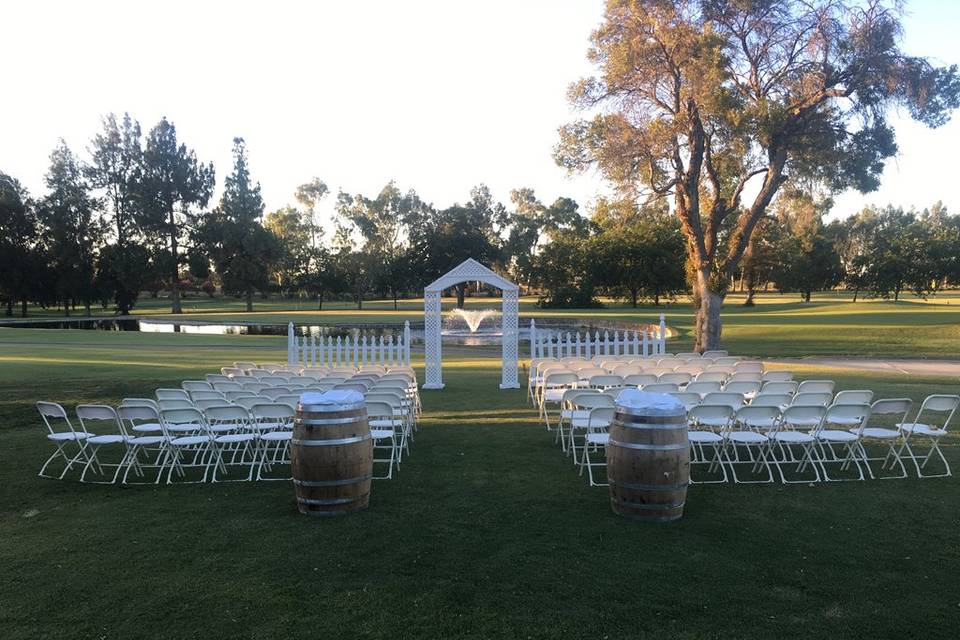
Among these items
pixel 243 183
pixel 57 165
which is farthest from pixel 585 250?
pixel 57 165

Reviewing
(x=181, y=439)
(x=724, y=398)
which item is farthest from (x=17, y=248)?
(x=724, y=398)

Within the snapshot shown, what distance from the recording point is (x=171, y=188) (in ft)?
205

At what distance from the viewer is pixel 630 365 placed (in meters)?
10.1

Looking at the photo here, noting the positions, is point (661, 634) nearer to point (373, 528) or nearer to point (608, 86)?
point (373, 528)

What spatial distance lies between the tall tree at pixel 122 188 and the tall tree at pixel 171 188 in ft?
3.52

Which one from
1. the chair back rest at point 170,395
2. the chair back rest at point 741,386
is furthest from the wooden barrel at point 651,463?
the chair back rest at point 170,395

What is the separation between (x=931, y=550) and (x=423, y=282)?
67.2 meters

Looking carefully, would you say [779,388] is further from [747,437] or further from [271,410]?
[271,410]

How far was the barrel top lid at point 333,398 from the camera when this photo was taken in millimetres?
5109

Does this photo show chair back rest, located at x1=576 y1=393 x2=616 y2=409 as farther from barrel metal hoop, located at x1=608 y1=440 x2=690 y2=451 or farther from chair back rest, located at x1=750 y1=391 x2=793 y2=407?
barrel metal hoop, located at x1=608 y1=440 x2=690 y2=451

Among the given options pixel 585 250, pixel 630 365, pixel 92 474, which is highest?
pixel 585 250

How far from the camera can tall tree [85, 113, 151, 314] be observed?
59.1 m

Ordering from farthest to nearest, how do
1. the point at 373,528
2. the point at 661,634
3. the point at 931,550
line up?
the point at 373,528 < the point at 931,550 < the point at 661,634

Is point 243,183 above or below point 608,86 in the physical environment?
above
